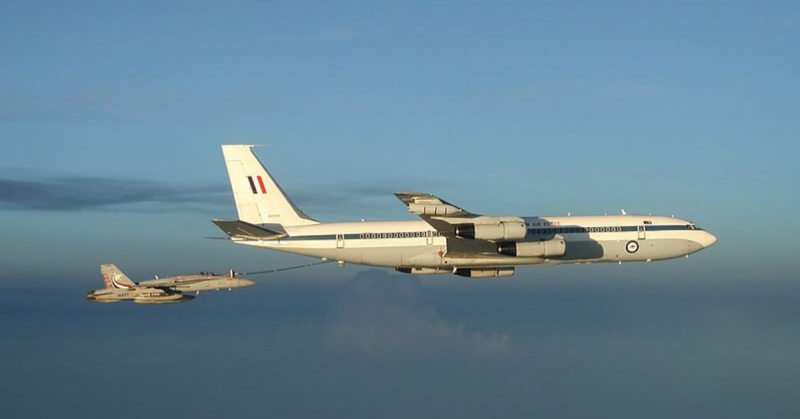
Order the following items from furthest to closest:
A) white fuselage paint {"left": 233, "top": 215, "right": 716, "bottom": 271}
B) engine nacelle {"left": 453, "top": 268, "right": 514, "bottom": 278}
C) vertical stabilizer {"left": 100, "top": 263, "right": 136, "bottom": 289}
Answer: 1. vertical stabilizer {"left": 100, "top": 263, "right": 136, "bottom": 289}
2. engine nacelle {"left": 453, "top": 268, "right": 514, "bottom": 278}
3. white fuselage paint {"left": 233, "top": 215, "right": 716, "bottom": 271}

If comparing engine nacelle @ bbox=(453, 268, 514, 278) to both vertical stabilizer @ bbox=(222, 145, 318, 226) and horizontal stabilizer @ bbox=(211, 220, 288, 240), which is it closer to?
vertical stabilizer @ bbox=(222, 145, 318, 226)

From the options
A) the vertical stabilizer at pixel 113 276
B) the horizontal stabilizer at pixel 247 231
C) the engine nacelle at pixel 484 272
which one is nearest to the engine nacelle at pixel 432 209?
the engine nacelle at pixel 484 272

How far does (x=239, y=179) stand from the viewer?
7450 centimetres

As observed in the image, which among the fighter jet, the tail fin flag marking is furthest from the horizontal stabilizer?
the fighter jet

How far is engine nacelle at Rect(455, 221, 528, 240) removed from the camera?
223 ft

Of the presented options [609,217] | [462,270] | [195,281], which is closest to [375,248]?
[462,270]

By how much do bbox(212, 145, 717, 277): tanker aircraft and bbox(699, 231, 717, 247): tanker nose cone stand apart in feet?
2.17

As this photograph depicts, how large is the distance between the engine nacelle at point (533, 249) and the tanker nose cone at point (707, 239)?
1367 cm

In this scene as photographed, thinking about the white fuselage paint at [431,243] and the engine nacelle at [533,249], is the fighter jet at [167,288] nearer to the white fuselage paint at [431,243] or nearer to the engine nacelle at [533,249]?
the white fuselage paint at [431,243]

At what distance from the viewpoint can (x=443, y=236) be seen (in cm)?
7081

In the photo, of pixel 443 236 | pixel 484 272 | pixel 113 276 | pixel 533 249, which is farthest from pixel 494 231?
pixel 113 276

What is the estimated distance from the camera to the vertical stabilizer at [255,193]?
73062 mm

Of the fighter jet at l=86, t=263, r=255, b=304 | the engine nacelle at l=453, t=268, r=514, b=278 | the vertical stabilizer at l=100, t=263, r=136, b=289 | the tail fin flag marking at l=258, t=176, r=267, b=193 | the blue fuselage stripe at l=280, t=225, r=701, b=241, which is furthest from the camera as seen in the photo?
the vertical stabilizer at l=100, t=263, r=136, b=289

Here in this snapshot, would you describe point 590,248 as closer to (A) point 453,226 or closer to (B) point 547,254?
(B) point 547,254
